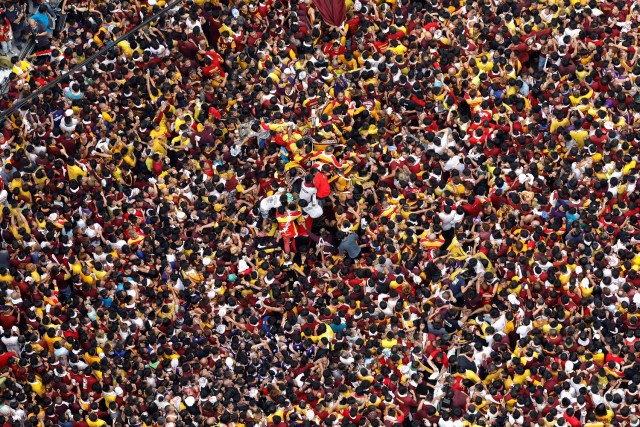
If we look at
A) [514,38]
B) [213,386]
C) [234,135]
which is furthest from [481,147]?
[213,386]

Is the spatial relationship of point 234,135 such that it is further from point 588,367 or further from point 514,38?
point 588,367

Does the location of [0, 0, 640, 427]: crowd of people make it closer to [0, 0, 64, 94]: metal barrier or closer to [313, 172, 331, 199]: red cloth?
[313, 172, 331, 199]: red cloth

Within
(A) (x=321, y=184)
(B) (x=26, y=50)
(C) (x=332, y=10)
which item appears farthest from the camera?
(C) (x=332, y=10)

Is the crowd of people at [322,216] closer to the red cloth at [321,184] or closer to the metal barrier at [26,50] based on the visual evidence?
the red cloth at [321,184]

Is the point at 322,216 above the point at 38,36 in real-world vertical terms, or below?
below

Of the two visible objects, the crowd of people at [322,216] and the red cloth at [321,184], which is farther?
the red cloth at [321,184]

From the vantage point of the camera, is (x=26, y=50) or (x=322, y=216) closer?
(x=322, y=216)

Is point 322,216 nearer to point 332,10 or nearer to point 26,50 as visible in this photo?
point 332,10

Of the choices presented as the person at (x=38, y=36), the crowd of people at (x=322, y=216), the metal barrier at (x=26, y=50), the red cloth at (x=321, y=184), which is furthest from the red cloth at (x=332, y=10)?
the person at (x=38, y=36)

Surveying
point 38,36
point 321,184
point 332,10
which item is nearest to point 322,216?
point 321,184
